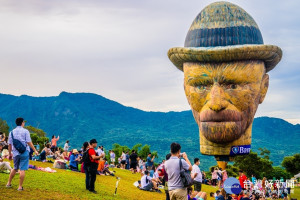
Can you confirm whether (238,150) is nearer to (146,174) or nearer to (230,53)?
(146,174)

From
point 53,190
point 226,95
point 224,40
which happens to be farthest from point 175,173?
point 224,40

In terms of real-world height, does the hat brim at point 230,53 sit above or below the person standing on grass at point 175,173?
above

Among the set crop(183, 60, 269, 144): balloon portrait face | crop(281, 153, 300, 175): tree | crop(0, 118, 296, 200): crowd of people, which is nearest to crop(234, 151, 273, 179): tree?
crop(281, 153, 300, 175): tree

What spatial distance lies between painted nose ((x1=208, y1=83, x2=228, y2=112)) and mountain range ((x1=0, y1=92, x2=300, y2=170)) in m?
62.1

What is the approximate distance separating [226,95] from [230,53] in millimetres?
1545

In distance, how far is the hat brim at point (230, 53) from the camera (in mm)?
13742

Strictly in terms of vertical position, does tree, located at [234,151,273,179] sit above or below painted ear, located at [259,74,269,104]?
below

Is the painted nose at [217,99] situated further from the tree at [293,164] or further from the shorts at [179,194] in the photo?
the tree at [293,164]

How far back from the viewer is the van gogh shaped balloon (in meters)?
14.0

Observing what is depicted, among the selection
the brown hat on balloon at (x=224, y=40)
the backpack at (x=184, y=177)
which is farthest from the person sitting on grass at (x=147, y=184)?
the backpack at (x=184, y=177)

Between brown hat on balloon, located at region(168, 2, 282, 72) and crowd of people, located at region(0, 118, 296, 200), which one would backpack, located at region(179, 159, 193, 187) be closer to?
crowd of people, located at region(0, 118, 296, 200)

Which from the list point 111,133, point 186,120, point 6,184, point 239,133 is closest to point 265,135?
point 186,120

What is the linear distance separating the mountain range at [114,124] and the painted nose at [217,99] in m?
62.1

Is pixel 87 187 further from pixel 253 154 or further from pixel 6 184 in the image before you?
pixel 253 154
